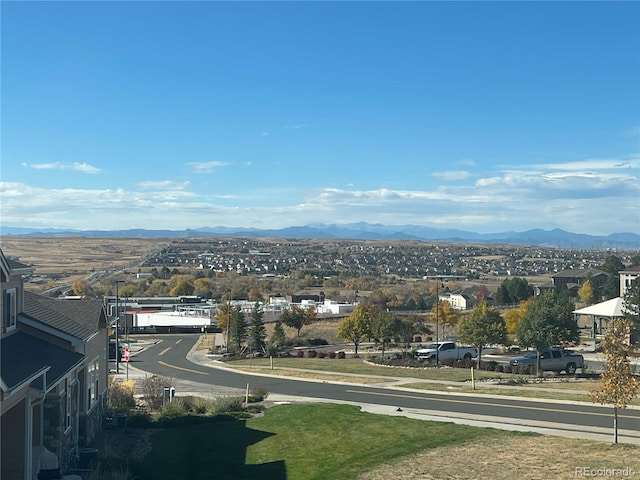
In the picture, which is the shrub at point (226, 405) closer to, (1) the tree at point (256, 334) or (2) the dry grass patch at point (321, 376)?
(2) the dry grass patch at point (321, 376)

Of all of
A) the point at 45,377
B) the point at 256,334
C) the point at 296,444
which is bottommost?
the point at 256,334

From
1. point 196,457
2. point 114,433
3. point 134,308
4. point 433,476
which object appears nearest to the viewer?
point 433,476

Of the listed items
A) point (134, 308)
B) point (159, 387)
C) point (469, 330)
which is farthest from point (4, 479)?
point (134, 308)

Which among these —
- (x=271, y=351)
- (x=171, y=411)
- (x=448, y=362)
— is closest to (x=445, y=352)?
(x=448, y=362)

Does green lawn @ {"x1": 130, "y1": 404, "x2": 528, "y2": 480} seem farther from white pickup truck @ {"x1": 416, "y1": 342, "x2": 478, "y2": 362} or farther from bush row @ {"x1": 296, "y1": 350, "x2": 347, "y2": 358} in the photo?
bush row @ {"x1": 296, "y1": 350, "x2": 347, "y2": 358}

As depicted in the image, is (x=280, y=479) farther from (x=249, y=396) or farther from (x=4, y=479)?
(x=249, y=396)

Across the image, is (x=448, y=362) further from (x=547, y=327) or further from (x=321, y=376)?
(x=321, y=376)

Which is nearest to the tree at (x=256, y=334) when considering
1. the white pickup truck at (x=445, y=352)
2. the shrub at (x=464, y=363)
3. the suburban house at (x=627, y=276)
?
the white pickup truck at (x=445, y=352)

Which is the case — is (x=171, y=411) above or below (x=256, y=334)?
above
